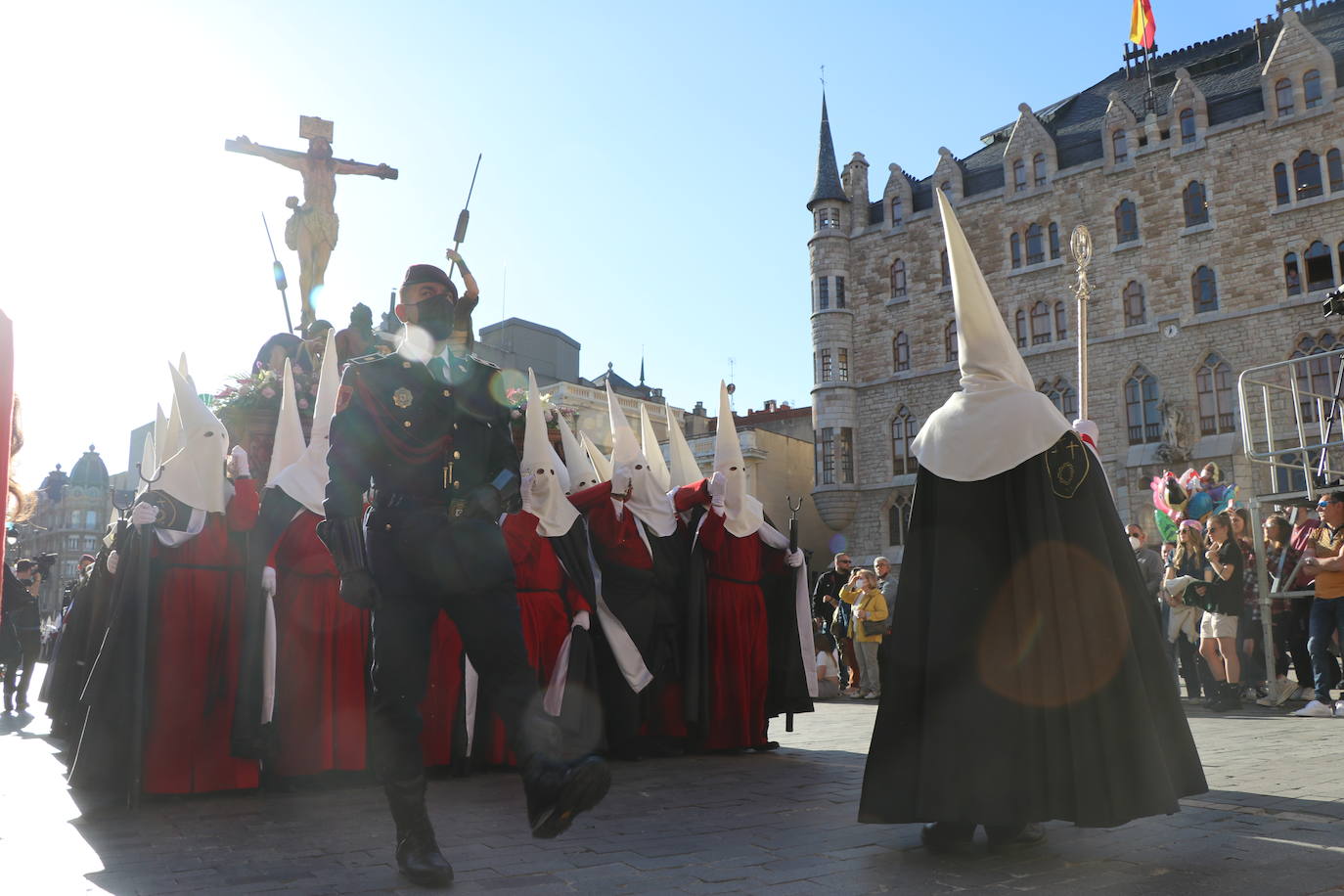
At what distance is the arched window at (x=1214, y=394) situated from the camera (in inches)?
1243

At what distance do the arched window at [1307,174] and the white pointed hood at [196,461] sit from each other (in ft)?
111

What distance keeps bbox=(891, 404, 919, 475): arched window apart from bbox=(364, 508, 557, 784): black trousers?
115 feet

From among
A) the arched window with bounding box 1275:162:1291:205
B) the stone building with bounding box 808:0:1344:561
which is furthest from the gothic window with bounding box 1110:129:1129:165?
the arched window with bounding box 1275:162:1291:205

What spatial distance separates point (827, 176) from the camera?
41.0 meters

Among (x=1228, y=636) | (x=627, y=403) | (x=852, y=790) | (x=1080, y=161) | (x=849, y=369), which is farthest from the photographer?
(x=627, y=403)

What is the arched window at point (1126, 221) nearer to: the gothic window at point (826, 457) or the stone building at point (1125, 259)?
the stone building at point (1125, 259)

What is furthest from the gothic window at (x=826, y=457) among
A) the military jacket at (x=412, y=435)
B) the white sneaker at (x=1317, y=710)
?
the military jacket at (x=412, y=435)

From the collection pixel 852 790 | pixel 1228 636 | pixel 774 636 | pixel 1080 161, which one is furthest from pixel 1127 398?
pixel 852 790

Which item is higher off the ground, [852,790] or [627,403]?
[627,403]

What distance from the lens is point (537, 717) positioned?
3.47 metres

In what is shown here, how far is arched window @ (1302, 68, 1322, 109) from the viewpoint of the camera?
31.5 meters

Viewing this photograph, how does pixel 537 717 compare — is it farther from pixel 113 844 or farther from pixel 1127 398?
pixel 1127 398

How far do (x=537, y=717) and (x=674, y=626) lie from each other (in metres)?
4.35

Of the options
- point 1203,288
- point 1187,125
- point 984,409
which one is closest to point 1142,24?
point 1187,125
